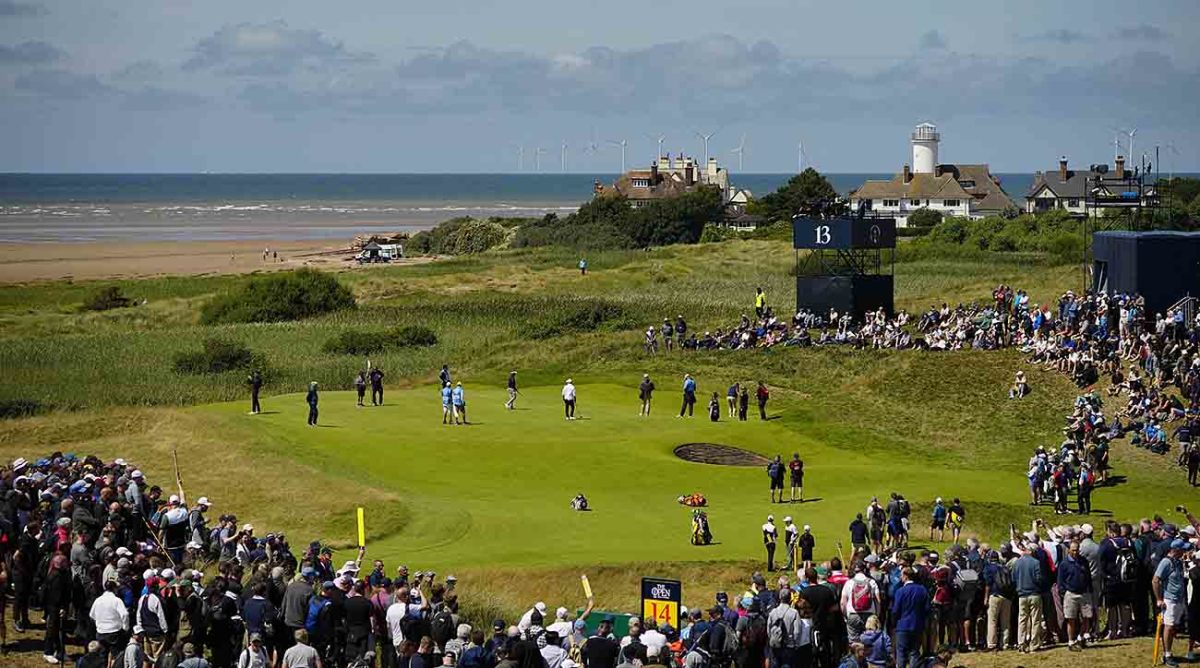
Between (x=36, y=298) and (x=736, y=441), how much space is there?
72992 millimetres

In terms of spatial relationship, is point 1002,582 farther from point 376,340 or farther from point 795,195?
point 795,195

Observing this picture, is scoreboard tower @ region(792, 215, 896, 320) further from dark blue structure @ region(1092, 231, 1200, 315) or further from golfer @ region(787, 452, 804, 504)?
golfer @ region(787, 452, 804, 504)

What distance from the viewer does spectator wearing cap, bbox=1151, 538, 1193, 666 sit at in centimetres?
2183

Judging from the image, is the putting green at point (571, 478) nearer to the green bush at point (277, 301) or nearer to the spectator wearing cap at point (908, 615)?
the spectator wearing cap at point (908, 615)

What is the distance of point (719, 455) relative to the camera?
45.3 m

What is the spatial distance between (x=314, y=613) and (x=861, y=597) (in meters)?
7.75

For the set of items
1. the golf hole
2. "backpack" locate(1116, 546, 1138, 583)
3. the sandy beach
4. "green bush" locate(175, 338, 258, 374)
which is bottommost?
the golf hole

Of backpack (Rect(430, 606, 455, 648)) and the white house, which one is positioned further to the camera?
the white house

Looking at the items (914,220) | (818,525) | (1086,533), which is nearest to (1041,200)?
(914,220)

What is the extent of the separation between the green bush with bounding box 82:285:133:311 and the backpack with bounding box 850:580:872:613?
8119 cm

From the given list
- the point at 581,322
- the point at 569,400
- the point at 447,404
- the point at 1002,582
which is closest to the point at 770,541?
the point at 1002,582

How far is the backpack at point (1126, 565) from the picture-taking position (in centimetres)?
2303

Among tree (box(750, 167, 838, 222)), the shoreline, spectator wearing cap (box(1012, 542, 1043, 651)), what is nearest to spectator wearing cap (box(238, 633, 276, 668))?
spectator wearing cap (box(1012, 542, 1043, 651))

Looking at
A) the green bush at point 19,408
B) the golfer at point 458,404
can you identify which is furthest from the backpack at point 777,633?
the green bush at point 19,408
